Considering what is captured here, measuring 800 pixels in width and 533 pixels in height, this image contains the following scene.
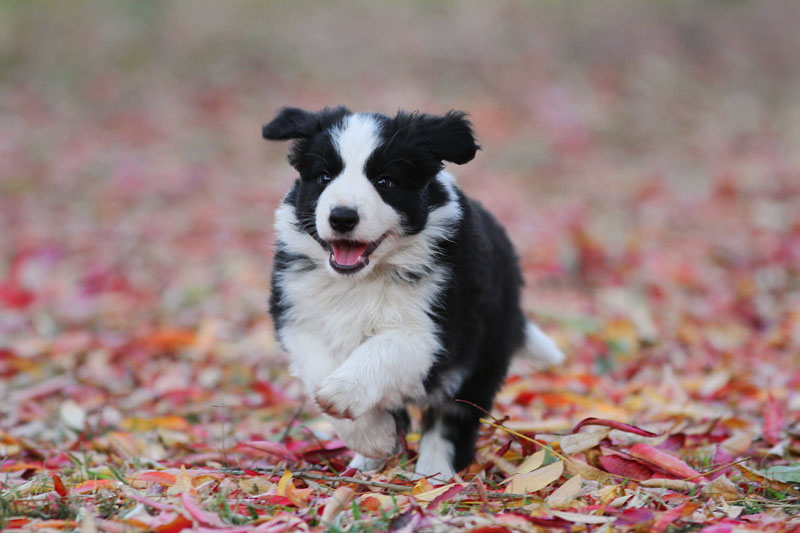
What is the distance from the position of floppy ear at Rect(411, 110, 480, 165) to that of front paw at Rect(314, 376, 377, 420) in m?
1.12

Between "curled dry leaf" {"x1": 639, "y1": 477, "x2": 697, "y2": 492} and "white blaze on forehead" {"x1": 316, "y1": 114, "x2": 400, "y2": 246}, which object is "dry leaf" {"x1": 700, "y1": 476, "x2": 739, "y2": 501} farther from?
"white blaze on forehead" {"x1": 316, "y1": 114, "x2": 400, "y2": 246}

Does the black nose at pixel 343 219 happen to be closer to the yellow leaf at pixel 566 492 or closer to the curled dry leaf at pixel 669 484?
the yellow leaf at pixel 566 492

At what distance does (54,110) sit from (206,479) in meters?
12.6

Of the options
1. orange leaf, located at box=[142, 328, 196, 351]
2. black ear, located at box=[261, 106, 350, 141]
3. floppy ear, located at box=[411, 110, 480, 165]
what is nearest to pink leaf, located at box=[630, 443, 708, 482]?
floppy ear, located at box=[411, 110, 480, 165]

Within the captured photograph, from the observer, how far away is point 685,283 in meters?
8.56

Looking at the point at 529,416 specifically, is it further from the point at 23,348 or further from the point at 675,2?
the point at 675,2

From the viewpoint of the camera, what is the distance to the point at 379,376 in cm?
349

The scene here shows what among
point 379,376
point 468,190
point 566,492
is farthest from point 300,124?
point 468,190

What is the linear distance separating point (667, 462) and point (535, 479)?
0.59 m

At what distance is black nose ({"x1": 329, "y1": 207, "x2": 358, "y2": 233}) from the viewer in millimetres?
3535

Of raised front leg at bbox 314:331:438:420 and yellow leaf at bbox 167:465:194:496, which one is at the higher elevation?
raised front leg at bbox 314:331:438:420

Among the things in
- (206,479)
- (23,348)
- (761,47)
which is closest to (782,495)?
(206,479)

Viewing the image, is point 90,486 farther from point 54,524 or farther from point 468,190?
point 468,190

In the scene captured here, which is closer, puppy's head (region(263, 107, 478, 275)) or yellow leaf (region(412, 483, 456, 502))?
yellow leaf (region(412, 483, 456, 502))
